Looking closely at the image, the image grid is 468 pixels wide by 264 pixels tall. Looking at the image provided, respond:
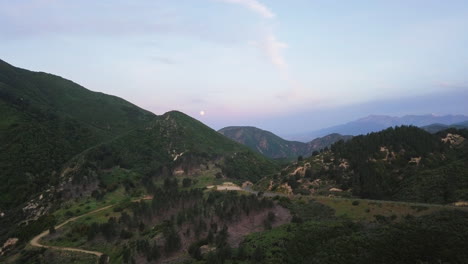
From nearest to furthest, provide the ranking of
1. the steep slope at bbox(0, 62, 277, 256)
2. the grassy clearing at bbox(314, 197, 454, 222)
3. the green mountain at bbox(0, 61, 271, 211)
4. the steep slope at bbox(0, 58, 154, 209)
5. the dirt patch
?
the grassy clearing at bbox(314, 197, 454, 222), the dirt patch, the steep slope at bbox(0, 62, 277, 256), the steep slope at bbox(0, 58, 154, 209), the green mountain at bbox(0, 61, 271, 211)


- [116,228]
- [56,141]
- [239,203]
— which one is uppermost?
[56,141]

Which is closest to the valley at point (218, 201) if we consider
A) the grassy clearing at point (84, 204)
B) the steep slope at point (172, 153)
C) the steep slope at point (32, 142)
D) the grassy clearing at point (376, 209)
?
the grassy clearing at point (376, 209)

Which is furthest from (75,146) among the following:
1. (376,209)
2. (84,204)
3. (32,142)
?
(376,209)

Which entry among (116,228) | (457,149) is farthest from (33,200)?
(457,149)

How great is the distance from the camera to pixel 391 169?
83125mm

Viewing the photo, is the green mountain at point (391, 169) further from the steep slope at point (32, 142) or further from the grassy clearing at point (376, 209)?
the steep slope at point (32, 142)

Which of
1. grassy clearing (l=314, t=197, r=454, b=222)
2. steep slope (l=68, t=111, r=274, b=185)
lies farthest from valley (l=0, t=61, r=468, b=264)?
steep slope (l=68, t=111, r=274, b=185)

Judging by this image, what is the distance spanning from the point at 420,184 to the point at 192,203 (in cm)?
5178

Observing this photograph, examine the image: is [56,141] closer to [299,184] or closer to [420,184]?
[299,184]

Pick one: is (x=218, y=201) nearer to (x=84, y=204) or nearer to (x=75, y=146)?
(x=84, y=204)

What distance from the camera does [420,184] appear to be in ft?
222

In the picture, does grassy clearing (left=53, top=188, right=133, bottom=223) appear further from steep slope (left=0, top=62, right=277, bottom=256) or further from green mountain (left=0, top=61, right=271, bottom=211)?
green mountain (left=0, top=61, right=271, bottom=211)

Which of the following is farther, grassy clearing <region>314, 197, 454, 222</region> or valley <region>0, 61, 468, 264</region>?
grassy clearing <region>314, 197, 454, 222</region>

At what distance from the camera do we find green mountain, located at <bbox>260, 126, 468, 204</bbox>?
65.1m
